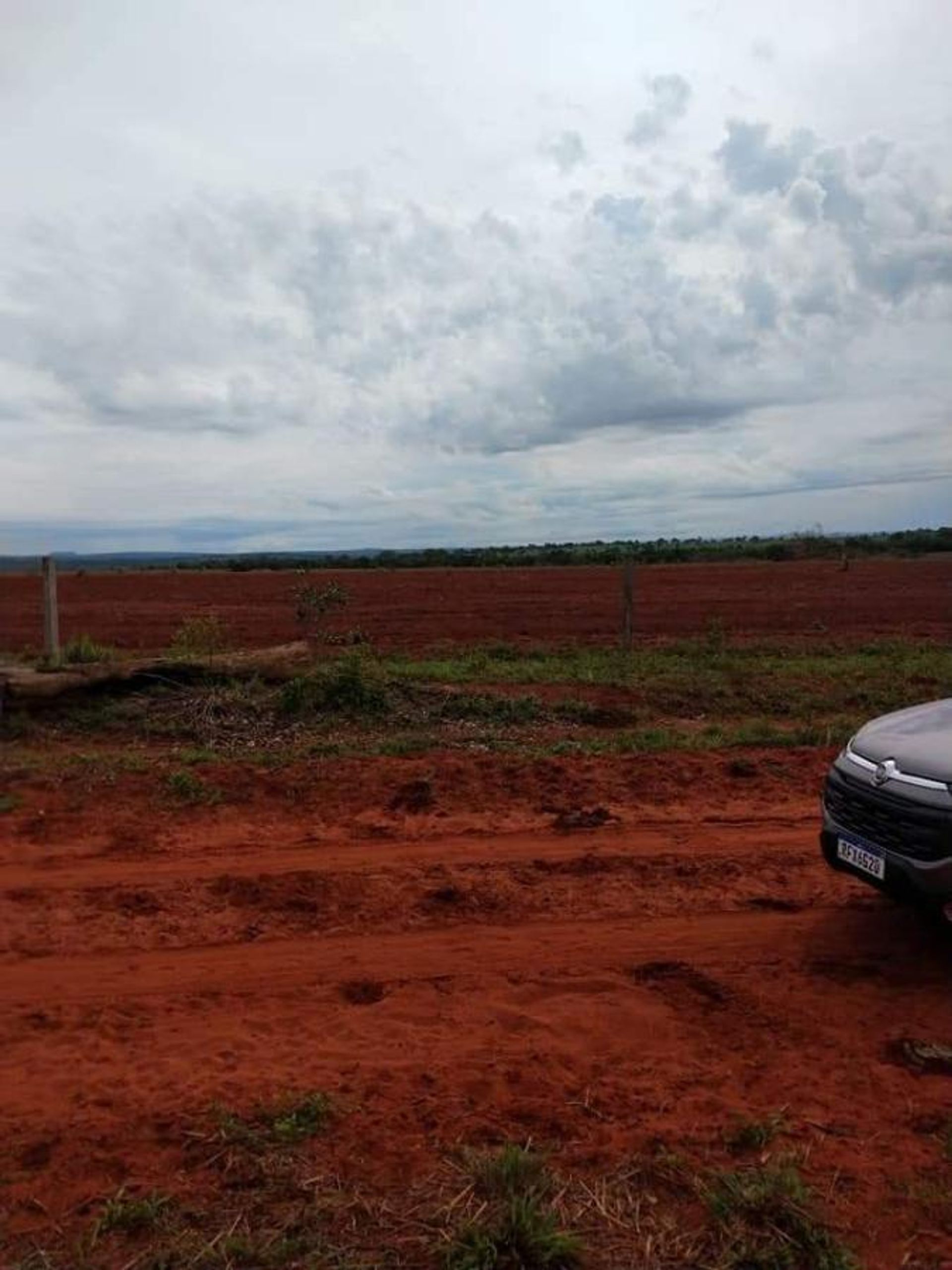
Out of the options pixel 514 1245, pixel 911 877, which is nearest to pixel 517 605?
pixel 911 877

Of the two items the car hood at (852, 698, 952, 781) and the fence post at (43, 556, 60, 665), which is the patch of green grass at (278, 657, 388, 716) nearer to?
the fence post at (43, 556, 60, 665)

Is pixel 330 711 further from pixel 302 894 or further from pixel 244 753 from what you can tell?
pixel 302 894

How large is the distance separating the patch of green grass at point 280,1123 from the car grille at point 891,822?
263cm

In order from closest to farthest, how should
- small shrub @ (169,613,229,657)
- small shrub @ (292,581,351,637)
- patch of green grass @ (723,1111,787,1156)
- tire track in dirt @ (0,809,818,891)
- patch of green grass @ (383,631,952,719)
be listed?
patch of green grass @ (723,1111,787,1156) → tire track in dirt @ (0,809,818,891) → patch of green grass @ (383,631,952,719) → small shrub @ (169,613,229,657) → small shrub @ (292,581,351,637)

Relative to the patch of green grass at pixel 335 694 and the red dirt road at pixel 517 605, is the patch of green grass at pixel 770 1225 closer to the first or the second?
the patch of green grass at pixel 335 694

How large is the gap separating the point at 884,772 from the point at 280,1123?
2947 mm

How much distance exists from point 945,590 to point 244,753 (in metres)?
27.9

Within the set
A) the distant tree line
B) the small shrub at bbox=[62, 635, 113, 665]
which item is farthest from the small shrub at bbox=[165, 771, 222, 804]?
the distant tree line

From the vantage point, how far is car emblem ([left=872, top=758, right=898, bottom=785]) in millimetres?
4523

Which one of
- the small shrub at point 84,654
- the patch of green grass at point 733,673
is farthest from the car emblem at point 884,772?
the small shrub at point 84,654

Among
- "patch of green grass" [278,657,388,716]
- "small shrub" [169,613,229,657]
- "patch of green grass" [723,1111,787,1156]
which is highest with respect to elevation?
"small shrub" [169,613,229,657]

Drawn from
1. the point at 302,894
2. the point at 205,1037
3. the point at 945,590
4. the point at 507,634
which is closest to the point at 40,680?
the point at 302,894

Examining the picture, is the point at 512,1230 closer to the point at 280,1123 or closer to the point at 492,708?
the point at 280,1123

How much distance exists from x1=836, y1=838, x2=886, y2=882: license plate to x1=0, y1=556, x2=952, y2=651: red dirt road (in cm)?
1332
